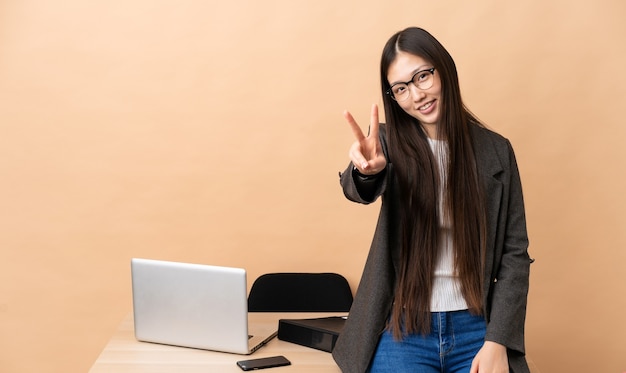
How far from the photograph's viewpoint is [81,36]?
3.38 meters

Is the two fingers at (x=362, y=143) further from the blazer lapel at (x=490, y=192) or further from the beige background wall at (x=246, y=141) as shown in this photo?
the beige background wall at (x=246, y=141)

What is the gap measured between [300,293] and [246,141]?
0.77 m

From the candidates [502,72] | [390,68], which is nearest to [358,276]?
[502,72]

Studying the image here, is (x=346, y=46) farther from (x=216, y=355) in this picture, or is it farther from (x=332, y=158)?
(x=216, y=355)

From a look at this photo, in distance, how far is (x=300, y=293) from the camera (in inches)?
126

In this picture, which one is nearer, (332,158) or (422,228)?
(422,228)

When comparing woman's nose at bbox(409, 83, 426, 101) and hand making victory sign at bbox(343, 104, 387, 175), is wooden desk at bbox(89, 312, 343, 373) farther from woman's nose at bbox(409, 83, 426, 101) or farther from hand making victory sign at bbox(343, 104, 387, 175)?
woman's nose at bbox(409, 83, 426, 101)

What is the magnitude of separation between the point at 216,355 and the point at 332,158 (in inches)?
53.8

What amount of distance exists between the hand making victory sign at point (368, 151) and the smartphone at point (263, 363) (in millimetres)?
667

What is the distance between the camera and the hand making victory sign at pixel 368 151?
2.00 m

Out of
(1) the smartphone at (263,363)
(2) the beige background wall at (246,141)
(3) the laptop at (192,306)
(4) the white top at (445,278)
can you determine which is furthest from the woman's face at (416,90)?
(2) the beige background wall at (246,141)

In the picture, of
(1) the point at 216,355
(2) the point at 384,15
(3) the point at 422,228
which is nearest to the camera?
(3) the point at 422,228

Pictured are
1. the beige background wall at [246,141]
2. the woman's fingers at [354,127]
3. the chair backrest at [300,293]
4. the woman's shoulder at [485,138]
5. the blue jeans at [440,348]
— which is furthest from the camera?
the beige background wall at [246,141]

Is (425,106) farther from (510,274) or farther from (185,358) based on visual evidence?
(185,358)
